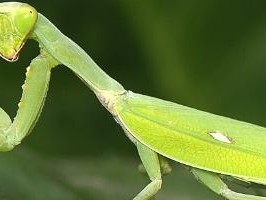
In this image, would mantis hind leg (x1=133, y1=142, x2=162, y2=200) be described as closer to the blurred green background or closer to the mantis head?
the mantis head

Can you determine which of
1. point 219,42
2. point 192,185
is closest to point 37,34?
point 192,185

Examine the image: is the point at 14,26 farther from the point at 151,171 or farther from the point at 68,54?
the point at 151,171

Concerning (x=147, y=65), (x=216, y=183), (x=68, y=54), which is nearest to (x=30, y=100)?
(x=68, y=54)

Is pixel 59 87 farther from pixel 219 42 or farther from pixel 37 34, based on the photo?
pixel 37 34

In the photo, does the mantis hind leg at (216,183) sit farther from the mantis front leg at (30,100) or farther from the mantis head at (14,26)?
the mantis head at (14,26)

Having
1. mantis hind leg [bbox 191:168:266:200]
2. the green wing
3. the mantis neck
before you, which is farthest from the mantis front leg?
mantis hind leg [bbox 191:168:266:200]

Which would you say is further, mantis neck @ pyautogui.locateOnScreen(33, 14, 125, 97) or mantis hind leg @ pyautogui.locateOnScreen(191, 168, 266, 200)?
mantis hind leg @ pyautogui.locateOnScreen(191, 168, 266, 200)

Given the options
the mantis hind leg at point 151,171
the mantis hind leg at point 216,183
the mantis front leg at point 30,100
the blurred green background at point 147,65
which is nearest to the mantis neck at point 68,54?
the mantis front leg at point 30,100
